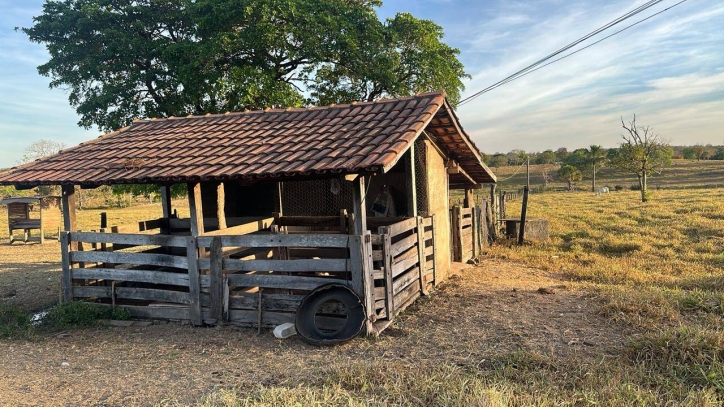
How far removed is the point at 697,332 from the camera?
15.9 feet

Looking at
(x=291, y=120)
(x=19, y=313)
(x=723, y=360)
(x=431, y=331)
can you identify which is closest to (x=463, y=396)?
(x=431, y=331)

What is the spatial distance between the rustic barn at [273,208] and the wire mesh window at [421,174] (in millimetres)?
22

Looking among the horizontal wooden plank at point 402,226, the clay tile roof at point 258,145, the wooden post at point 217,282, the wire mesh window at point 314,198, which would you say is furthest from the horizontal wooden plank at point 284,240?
the wire mesh window at point 314,198

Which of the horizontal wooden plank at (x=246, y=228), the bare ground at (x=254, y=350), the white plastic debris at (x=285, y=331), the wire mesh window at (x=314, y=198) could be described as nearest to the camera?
the bare ground at (x=254, y=350)

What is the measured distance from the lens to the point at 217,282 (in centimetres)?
677

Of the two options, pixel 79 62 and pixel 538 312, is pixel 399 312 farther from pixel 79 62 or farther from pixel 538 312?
pixel 79 62

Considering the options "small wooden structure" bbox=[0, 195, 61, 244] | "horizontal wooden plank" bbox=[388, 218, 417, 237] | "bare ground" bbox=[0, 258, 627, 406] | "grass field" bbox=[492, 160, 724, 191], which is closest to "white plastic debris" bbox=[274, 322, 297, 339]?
"bare ground" bbox=[0, 258, 627, 406]

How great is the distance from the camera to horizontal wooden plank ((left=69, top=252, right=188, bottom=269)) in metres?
7.09

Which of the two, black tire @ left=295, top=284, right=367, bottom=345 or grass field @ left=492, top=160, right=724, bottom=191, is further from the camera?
grass field @ left=492, top=160, right=724, bottom=191

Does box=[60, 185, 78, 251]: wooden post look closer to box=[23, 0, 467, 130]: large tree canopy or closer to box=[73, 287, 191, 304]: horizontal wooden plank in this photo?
box=[73, 287, 191, 304]: horizontal wooden plank

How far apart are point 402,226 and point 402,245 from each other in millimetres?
299

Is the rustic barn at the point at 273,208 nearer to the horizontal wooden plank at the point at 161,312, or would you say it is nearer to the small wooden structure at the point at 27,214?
the horizontal wooden plank at the point at 161,312

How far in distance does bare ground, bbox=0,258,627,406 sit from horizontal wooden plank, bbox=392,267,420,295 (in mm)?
427

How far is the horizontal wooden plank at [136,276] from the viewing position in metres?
7.08
